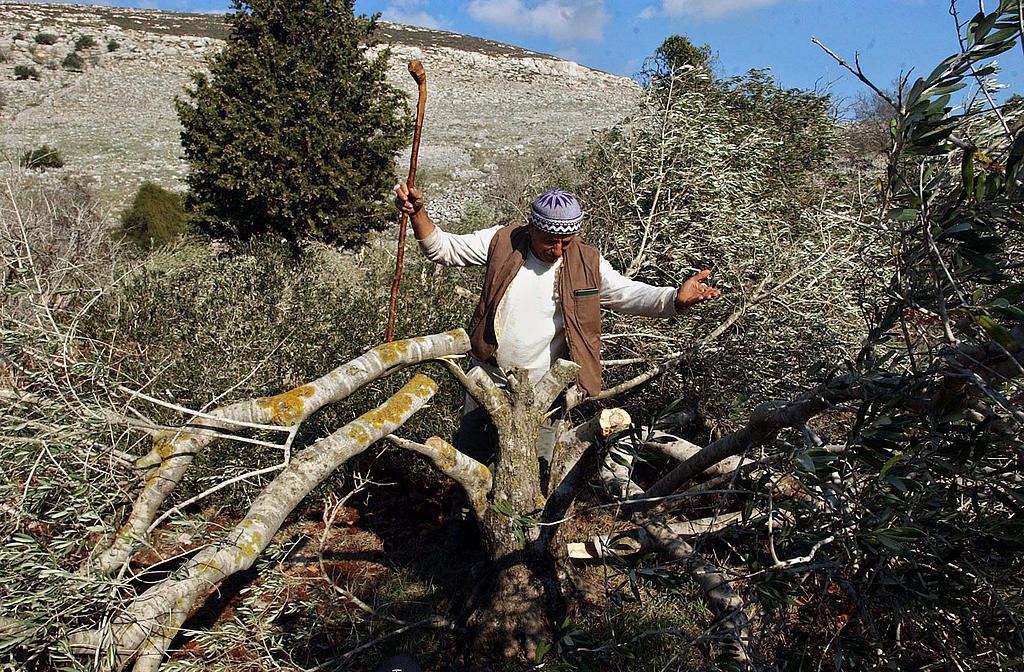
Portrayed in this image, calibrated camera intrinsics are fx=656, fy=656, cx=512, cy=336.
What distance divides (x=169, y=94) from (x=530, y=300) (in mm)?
31022

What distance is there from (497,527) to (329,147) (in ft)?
22.7

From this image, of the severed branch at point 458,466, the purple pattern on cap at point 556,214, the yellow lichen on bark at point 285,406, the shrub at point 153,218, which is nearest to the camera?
the yellow lichen on bark at point 285,406

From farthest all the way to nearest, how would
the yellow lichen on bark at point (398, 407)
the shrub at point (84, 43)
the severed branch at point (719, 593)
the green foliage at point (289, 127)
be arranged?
the shrub at point (84, 43) → the green foliage at point (289, 127) → the yellow lichen on bark at point (398, 407) → the severed branch at point (719, 593)

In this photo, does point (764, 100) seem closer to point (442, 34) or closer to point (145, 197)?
point (145, 197)

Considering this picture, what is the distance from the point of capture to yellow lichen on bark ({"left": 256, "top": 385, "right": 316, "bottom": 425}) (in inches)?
A: 95.1

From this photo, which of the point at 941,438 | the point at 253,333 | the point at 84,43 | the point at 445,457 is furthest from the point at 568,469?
the point at 84,43

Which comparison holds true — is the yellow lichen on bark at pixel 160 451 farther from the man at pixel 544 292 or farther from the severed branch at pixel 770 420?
the severed branch at pixel 770 420

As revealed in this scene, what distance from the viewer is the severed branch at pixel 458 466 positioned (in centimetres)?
286

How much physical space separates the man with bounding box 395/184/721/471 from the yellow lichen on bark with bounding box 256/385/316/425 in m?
1.09

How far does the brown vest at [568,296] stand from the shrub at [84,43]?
133 feet

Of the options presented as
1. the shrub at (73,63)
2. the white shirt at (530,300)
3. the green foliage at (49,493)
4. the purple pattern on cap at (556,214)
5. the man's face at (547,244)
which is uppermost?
the purple pattern on cap at (556,214)

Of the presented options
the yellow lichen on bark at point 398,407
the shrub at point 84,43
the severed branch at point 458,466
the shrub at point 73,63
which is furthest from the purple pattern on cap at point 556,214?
the shrub at point 84,43

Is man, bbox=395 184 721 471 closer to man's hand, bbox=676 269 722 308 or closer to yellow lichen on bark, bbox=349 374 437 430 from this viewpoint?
man's hand, bbox=676 269 722 308

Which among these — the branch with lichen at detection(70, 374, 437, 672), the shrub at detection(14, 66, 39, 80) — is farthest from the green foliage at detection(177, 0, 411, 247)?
the shrub at detection(14, 66, 39, 80)
